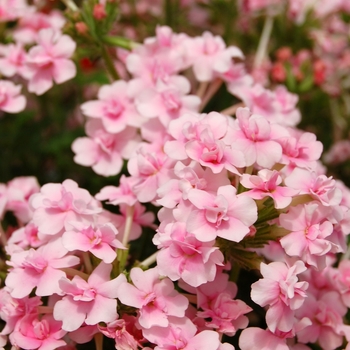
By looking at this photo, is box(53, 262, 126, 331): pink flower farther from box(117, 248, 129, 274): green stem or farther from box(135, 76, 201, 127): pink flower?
box(135, 76, 201, 127): pink flower

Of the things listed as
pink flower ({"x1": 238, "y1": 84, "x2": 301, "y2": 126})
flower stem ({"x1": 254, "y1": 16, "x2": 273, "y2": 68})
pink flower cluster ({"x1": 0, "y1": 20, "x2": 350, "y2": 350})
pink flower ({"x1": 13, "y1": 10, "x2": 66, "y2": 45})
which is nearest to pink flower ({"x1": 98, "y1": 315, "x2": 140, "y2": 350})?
pink flower cluster ({"x1": 0, "y1": 20, "x2": 350, "y2": 350})

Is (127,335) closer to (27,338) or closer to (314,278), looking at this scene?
(27,338)

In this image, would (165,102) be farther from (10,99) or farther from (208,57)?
(10,99)

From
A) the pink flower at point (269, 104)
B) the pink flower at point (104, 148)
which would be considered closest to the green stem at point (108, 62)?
the pink flower at point (104, 148)

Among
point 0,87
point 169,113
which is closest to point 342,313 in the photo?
point 169,113

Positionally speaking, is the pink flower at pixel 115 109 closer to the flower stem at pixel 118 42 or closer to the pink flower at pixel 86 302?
the flower stem at pixel 118 42
